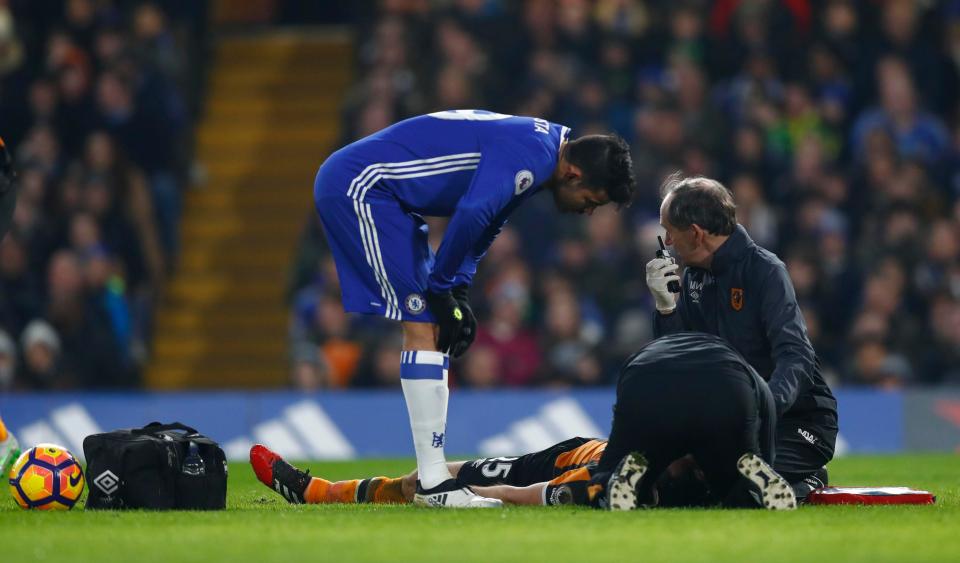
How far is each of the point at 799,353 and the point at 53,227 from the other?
11193 millimetres

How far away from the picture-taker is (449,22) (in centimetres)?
1744

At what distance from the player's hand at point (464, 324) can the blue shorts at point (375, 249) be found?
167 millimetres

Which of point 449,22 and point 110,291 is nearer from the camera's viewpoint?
point 110,291

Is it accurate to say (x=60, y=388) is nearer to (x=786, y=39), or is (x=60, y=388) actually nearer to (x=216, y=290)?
(x=216, y=290)

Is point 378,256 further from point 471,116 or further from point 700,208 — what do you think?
point 700,208

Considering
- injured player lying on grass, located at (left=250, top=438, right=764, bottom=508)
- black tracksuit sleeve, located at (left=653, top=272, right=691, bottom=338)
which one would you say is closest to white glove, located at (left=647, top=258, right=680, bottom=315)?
black tracksuit sleeve, located at (left=653, top=272, right=691, bottom=338)

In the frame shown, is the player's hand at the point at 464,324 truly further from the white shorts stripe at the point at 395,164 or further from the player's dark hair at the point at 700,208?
the player's dark hair at the point at 700,208

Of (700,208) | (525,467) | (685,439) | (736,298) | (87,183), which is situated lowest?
(525,467)

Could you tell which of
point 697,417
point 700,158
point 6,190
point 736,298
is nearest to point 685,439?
point 697,417

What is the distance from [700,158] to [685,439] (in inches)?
368

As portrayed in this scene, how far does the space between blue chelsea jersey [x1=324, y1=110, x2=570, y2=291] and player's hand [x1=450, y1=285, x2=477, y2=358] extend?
5 centimetres

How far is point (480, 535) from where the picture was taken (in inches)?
238

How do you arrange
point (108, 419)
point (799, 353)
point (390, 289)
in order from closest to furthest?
point (799, 353)
point (390, 289)
point (108, 419)

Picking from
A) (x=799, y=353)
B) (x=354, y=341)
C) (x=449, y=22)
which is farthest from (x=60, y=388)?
(x=799, y=353)
